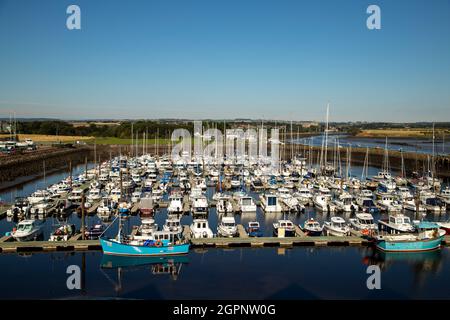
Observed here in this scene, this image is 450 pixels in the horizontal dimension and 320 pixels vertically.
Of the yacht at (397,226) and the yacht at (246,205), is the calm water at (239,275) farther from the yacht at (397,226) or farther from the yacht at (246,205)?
the yacht at (246,205)

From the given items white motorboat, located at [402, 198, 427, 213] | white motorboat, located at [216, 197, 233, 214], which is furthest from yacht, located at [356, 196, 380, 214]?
white motorboat, located at [216, 197, 233, 214]

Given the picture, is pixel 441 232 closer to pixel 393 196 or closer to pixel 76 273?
pixel 393 196

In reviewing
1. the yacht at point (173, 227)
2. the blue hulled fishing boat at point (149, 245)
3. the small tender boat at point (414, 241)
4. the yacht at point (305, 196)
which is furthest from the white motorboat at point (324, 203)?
the blue hulled fishing boat at point (149, 245)

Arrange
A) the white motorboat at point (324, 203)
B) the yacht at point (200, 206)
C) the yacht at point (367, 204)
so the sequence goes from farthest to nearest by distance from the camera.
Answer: the white motorboat at point (324, 203) < the yacht at point (367, 204) < the yacht at point (200, 206)

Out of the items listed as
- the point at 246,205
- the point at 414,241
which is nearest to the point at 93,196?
the point at 246,205

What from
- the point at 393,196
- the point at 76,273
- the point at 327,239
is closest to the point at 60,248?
the point at 76,273

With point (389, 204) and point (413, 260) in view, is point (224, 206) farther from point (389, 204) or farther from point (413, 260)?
point (413, 260)

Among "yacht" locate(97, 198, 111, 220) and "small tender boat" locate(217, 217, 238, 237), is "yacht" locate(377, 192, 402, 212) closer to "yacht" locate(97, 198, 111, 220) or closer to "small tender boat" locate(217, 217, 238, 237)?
"small tender boat" locate(217, 217, 238, 237)
